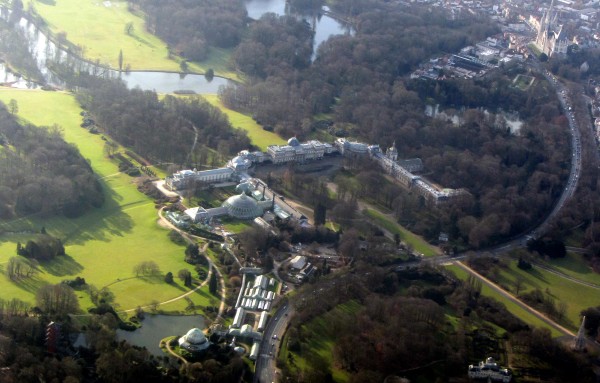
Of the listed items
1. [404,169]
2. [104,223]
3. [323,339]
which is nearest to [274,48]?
[404,169]

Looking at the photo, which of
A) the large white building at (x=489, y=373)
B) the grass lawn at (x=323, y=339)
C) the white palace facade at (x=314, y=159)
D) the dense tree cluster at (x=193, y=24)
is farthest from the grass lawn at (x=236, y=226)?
the dense tree cluster at (x=193, y=24)

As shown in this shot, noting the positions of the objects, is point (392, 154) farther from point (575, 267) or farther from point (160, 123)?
point (575, 267)

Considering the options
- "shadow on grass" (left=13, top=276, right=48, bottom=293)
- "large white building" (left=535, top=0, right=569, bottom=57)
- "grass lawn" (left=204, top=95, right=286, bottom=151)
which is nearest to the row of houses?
"grass lawn" (left=204, top=95, right=286, bottom=151)

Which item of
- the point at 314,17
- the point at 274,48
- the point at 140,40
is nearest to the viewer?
the point at 274,48

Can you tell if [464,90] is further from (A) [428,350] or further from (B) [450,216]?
(A) [428,350]

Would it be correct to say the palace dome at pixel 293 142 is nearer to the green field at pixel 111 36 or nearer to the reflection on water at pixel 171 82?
the reflection on water at pixel 171 82
